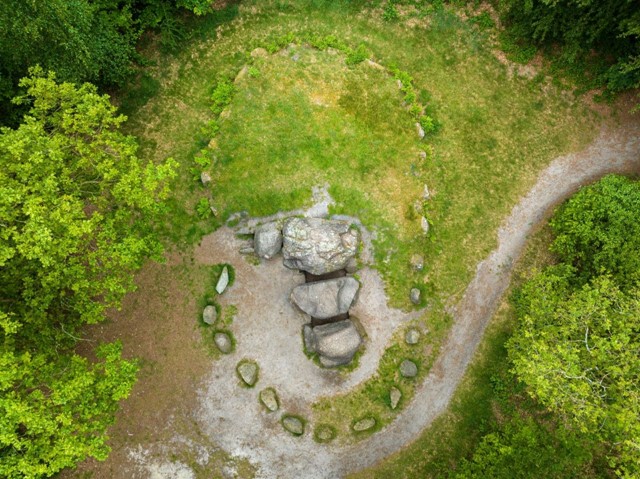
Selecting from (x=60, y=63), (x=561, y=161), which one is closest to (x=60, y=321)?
(x=60, y=63)

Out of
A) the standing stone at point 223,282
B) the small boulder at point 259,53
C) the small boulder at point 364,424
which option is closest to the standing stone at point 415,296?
the small boulder at point 364,424

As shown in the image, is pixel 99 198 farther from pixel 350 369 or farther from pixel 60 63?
pixel 350 369

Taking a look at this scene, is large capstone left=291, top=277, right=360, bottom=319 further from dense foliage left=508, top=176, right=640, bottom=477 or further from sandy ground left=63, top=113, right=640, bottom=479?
dense foliage left=508, top=176, right=640, bottom=477

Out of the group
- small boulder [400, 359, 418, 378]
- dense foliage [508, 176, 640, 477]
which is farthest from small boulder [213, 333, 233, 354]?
dense foliage [508, 176, 640, 477]

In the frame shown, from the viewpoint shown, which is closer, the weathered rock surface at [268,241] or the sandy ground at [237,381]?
the sandy ground at [237,381]

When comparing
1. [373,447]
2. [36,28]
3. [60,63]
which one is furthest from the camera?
[373,447]

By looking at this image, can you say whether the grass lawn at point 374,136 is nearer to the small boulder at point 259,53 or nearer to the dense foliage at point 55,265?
the small boulder at point 259,53
